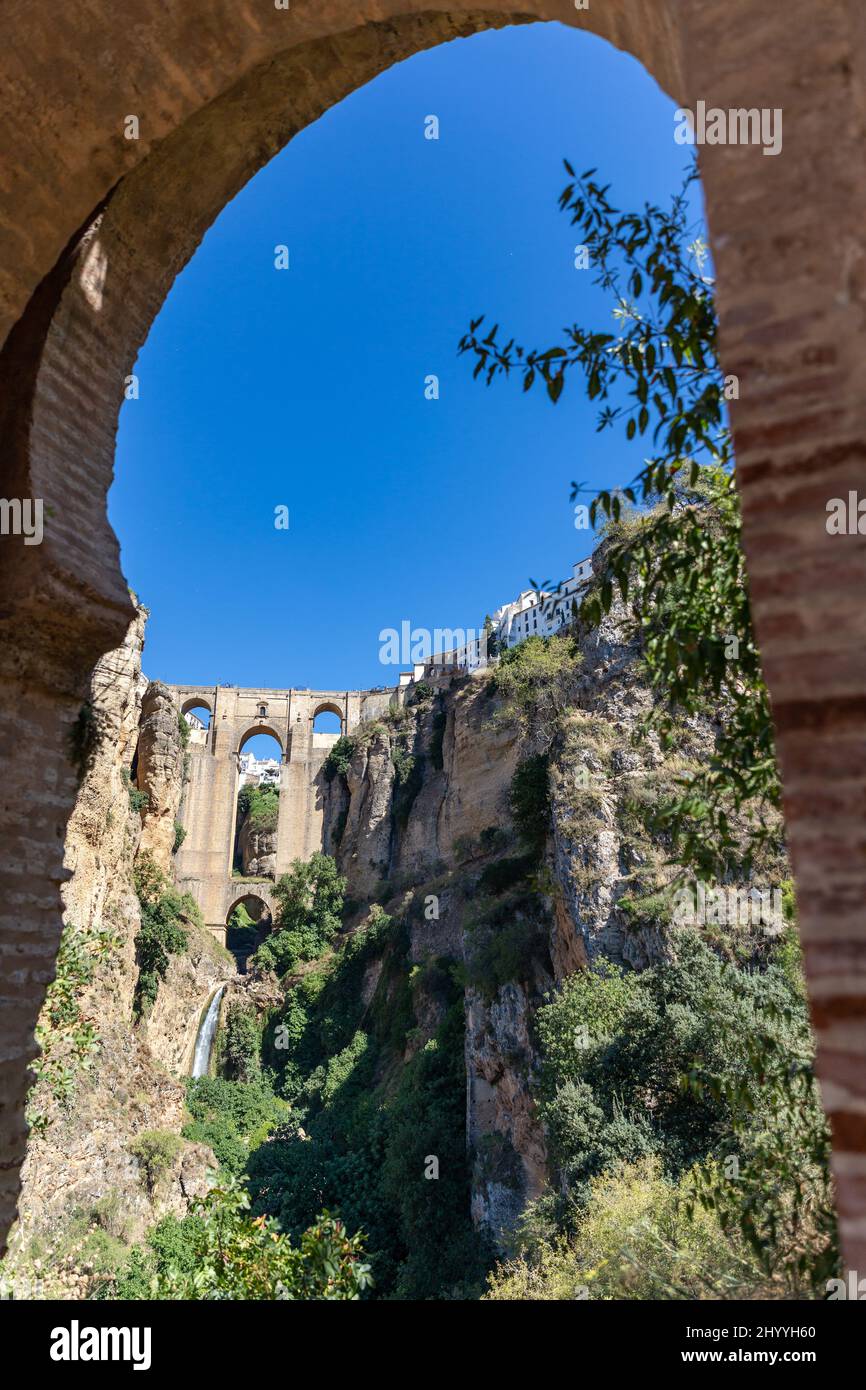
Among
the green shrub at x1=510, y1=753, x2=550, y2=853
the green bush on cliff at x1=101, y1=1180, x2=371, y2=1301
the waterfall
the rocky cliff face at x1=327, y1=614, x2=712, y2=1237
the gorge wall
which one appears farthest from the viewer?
the waterfall

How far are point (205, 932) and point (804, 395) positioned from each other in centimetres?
3462

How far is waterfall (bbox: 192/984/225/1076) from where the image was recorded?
1183 inches

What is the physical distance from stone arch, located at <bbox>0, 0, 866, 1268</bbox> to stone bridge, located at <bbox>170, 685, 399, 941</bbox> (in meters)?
34.8

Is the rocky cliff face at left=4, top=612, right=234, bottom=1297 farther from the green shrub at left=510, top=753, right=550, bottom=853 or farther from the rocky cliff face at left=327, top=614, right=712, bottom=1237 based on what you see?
the green shrub at left=510, top=753, right=550, bottom=853

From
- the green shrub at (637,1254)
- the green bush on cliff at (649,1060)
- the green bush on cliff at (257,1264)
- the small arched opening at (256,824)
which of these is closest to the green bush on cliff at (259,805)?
the small arched opening at (256,824)

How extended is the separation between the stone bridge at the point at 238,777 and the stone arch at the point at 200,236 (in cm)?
3478

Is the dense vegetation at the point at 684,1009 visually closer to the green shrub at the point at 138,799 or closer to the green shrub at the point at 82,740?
the green shrub at the point at 82,740

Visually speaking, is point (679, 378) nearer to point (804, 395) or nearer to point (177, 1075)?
point (804, 395)

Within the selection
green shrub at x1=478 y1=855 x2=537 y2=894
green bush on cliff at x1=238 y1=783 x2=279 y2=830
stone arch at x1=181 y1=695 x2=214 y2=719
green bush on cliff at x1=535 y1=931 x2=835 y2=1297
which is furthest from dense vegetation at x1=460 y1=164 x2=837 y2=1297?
stone arch at x1=181 y1=695 x2=214 y2=719

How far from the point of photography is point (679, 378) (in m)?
3.46

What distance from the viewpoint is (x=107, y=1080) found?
1867cm
